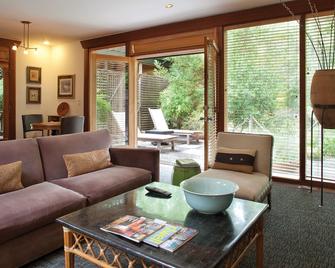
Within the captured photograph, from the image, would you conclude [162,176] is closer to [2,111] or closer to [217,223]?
[217,223]

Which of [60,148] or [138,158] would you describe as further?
[138,158]

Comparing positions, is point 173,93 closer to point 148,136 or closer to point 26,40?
point 148,136

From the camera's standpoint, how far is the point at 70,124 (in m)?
4.67

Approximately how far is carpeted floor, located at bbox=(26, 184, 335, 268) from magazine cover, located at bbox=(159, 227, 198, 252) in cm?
72

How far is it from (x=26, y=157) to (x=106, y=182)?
735 millimetres

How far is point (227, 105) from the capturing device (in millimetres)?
4375

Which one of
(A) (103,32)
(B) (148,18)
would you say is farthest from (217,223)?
(A) (103,32)

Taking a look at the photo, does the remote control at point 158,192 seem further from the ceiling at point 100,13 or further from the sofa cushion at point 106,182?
the ceiling at point 100,13

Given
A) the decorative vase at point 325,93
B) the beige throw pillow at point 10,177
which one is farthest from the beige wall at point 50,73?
the decorative vase at point 325,93

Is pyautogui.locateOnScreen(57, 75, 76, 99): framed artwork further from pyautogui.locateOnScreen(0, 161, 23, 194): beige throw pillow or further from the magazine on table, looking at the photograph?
the magazine on table

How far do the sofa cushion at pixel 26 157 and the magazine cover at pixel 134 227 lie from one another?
1311 millimetres

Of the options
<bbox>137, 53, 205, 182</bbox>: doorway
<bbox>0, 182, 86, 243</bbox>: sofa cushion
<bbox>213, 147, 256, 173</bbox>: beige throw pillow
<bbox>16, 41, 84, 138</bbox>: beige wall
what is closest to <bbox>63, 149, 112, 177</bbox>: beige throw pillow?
<bbox>0, 182, 86, 243</bbox>: sofa cushion

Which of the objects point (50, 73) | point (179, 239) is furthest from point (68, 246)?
point (50, 73)

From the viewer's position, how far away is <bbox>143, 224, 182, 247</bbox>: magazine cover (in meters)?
1.31
